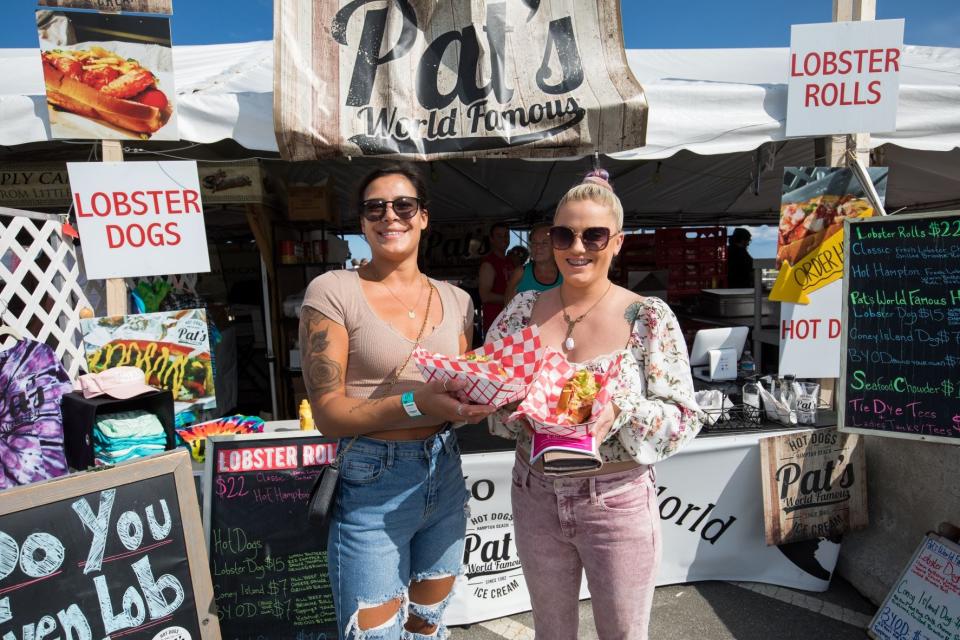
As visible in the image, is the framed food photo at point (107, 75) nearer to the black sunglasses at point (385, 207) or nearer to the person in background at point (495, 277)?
the black sunglasses at point (385, 207)

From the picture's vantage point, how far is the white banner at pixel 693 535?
2.78 meters

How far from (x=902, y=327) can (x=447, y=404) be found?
237cm

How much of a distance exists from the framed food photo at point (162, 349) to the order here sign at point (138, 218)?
Answer: 27 centimetres

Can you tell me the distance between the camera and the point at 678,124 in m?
2.92

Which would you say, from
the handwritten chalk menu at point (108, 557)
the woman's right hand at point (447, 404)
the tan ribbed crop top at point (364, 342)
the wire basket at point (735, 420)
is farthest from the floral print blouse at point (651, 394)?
the wire basket at point (735, 420)

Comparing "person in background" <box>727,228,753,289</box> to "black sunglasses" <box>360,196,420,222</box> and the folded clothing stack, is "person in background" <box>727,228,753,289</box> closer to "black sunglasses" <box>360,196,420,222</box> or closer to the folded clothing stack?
"black sunglasses" <box>360,196,420,222</box>

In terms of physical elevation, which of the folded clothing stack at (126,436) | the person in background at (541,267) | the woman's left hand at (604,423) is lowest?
the folded clothing stack at (126,436)

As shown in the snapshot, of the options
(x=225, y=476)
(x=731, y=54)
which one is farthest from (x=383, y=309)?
(x=731, y=54)

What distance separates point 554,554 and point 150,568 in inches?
60.9

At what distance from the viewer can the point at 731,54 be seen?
5.07 metres

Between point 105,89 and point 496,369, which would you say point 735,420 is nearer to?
point 496,369

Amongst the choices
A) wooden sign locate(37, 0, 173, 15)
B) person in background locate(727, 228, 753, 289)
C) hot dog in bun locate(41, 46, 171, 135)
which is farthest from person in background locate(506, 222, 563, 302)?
person in background locate(727, 228, 753, 289)

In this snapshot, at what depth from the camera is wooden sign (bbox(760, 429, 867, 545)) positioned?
283 centimetres

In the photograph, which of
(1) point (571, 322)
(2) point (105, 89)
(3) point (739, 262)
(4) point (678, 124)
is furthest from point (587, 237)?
(3) point (739, 262)
